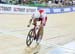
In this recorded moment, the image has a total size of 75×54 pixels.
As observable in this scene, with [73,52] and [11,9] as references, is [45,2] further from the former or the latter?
[73,52]

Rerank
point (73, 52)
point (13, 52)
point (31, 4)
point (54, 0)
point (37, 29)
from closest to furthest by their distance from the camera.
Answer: point (37, 29) < point (13, 52) < point (73, 52) < point (31, 4) < point (54, 0)

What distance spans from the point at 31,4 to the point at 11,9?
2882 mm

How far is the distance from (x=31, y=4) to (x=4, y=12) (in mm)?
3429

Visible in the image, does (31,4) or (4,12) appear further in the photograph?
(31,4)

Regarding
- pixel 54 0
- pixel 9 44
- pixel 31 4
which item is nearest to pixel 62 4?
pixel 54 0

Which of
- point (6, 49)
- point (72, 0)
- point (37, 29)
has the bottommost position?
point (72, 0)

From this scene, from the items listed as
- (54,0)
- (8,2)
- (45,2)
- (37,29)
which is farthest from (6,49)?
(54,0)

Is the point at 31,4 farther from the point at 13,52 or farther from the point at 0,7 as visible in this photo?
the point at 13,52

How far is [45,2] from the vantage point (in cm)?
2347

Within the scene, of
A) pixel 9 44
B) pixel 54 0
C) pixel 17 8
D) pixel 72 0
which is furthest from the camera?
pixel 72 0

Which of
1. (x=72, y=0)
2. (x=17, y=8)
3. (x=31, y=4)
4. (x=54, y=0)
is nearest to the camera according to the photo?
(x=17, y=8)

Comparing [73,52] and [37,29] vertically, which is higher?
[37,29]

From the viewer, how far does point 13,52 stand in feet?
21.2

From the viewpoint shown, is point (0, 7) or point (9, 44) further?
point (0, 7)
